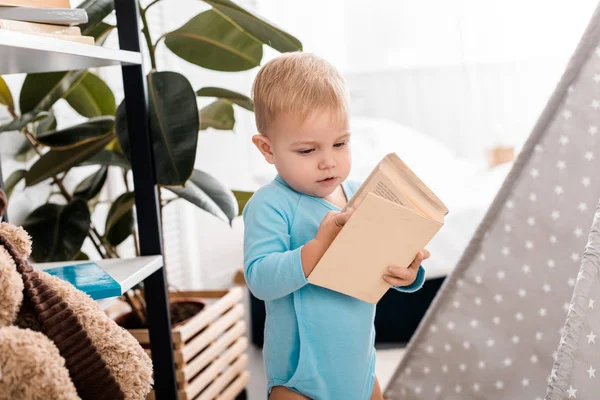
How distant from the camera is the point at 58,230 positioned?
1.36 meters

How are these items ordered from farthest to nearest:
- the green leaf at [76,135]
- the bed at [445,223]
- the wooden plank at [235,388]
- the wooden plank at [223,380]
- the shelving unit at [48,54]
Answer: the bed at [445,223] < the wooden plank at [235,388] < the wooden plank at [223,380] < the green leaf at [76,135] < the shelving unit at [48,54]

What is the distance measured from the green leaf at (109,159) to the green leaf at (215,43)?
0.27m

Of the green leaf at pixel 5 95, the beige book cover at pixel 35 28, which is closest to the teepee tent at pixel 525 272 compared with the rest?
the beige book cover at pixel 35 28

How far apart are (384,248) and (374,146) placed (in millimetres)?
1938

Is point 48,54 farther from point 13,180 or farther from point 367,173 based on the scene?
point 367,173

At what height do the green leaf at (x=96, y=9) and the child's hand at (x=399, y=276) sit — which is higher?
the green leaf at (x=96, y=9)

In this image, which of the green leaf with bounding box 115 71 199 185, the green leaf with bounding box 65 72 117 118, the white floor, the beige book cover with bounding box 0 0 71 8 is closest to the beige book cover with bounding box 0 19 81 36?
the beige book cover with bounding box 0 0 71 8

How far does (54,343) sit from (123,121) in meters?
0.69

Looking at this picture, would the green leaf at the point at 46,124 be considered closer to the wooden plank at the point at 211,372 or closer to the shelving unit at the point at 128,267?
the shelving unit at the point at 128,267

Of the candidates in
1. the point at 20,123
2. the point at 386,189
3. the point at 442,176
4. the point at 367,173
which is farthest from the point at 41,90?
the point at 442,176

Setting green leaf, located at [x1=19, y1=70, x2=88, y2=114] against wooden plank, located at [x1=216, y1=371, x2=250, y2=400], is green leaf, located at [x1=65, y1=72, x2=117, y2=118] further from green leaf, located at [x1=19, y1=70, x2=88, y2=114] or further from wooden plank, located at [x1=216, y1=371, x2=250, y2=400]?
wooden plank, located at [x1=216, y1=371, x2=250, y2=400]

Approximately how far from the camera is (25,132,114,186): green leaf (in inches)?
55.7

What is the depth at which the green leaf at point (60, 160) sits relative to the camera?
1.42 metres

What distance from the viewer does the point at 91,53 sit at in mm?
956
